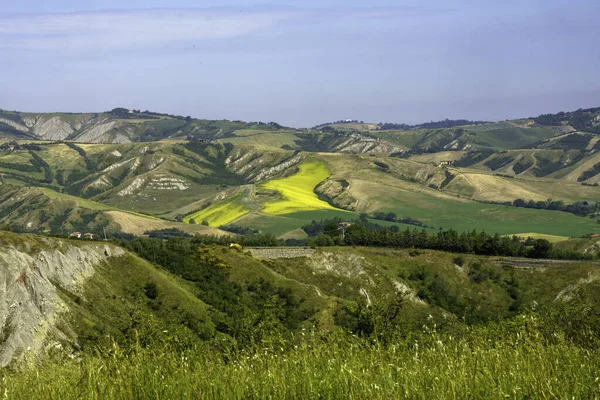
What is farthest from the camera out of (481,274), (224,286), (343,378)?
(481,274)

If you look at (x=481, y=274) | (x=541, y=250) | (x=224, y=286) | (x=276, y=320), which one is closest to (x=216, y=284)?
(x=224, y=286)

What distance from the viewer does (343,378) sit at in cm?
1148

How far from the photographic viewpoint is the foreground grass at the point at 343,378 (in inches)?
421

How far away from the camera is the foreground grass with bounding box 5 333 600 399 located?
10.7 meters

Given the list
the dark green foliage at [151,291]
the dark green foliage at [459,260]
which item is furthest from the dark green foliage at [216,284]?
the dark green foliage at [459,260]

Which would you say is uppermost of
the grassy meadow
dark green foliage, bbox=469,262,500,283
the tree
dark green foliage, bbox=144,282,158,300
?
the grassy meadow

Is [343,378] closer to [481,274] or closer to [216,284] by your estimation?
[216,284]

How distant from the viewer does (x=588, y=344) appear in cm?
1533

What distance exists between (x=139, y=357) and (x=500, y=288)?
115734 millimetres

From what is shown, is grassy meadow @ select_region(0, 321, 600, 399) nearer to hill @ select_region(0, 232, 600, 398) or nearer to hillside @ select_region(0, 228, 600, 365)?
hill @ select_region(0, 232, 600, 398)

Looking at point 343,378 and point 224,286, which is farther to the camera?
point 224,286

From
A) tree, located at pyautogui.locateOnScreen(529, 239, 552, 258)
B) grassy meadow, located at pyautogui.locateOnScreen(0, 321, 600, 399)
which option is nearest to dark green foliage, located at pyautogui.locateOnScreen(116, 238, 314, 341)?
tree, located at pyautogui.locateOnScreen(529, 239, 552, 258)

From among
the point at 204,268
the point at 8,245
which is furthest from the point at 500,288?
the point at 8,245

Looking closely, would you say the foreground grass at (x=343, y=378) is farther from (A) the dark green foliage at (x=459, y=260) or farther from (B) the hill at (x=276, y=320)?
(A) the dark green foliage at (x=459, y=260)
